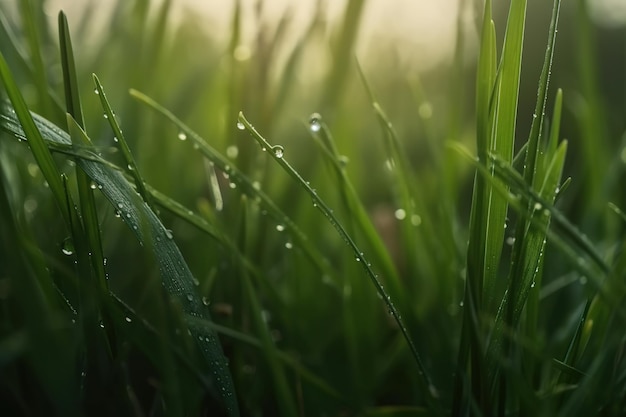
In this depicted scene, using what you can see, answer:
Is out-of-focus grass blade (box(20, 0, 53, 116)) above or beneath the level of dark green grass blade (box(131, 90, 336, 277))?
above

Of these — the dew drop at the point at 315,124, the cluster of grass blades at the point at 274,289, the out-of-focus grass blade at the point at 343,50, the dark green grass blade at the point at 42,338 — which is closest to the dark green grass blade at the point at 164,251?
the cluster of grass blades at the point at 274,289

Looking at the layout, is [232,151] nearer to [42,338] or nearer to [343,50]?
[343,50]

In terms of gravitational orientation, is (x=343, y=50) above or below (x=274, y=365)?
above

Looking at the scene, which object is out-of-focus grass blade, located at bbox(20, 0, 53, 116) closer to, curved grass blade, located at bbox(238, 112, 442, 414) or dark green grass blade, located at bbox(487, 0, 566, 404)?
curved grass blade, located at bbox(238, 112, 442, 414)

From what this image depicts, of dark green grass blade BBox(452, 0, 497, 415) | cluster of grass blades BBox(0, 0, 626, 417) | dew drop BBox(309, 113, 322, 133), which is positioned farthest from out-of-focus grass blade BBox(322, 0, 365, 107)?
dark green grass blade BBox(452, 0, 497, 415)

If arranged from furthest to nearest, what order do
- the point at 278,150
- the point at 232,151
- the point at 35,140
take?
the point at 232,151 → the point at 278,150 → the point at 35,140

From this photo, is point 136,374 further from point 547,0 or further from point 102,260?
point 547,0

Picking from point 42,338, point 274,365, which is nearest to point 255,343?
point 274,365

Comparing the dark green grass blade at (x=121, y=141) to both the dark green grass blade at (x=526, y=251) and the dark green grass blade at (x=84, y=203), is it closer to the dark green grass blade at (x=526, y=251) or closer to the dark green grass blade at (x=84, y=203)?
the dark green grass blade at (x=84, y=203)
